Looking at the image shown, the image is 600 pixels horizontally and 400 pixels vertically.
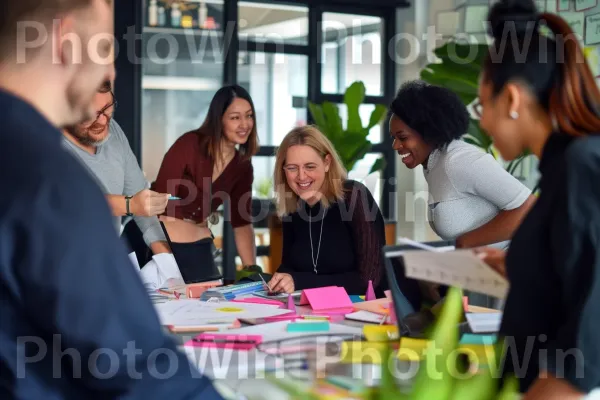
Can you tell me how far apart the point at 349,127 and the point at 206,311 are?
357cm

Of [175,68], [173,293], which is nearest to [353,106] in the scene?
[175,68]

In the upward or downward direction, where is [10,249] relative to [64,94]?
downward

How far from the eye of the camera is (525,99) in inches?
Result: 46.1

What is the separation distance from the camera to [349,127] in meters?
5.44

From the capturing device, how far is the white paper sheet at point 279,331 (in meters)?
1.73

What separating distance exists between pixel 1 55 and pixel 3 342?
363mm

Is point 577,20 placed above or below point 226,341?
above

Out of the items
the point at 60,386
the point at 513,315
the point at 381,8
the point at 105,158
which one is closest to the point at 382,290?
the point at 105,158

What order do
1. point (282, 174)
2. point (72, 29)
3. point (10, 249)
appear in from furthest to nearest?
point (282, 174) → point (72, 29) → point (10, 249)

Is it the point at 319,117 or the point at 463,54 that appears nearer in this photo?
the point at 463,54

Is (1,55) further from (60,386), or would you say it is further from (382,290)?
(382,290)

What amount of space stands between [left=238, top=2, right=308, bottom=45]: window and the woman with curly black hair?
11.2 ft

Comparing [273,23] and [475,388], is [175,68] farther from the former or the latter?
[475,388]

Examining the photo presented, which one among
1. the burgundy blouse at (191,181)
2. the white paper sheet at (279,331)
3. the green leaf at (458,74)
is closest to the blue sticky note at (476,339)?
the white paper sheet at (279,331)
